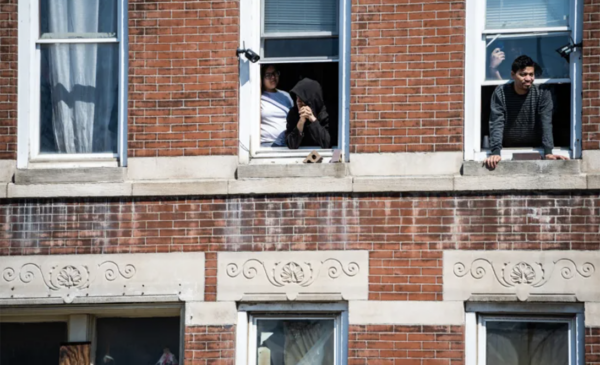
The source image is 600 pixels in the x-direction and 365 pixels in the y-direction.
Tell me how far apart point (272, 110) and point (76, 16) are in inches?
92.2

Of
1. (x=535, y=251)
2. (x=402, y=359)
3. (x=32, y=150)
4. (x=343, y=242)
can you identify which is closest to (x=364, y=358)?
(x=402, y=359)

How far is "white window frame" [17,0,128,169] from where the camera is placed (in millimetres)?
13547

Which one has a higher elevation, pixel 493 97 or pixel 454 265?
pixel 493 97

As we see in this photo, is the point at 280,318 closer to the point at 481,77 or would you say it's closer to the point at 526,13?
the point at 481,77

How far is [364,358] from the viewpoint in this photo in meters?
12.7

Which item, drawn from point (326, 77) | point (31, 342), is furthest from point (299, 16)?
point (31, 342)

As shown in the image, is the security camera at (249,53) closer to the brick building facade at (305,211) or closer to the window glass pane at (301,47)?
the brick building facade at (305,211)

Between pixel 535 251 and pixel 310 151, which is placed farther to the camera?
pixel 310 151

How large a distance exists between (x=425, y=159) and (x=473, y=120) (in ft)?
2.06

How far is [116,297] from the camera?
1311cm

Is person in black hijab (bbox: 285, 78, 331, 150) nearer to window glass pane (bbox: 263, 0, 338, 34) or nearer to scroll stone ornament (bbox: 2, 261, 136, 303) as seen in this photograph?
window glass pane (bbox: 263, 0, 338, 34)

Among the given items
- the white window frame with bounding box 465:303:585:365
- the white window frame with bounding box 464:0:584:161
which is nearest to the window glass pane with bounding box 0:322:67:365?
the white window frame with bounding box 465:303:585:365

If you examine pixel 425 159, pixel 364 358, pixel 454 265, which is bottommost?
pixel 364 358

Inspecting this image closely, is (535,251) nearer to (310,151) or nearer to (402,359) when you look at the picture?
(402,359)
